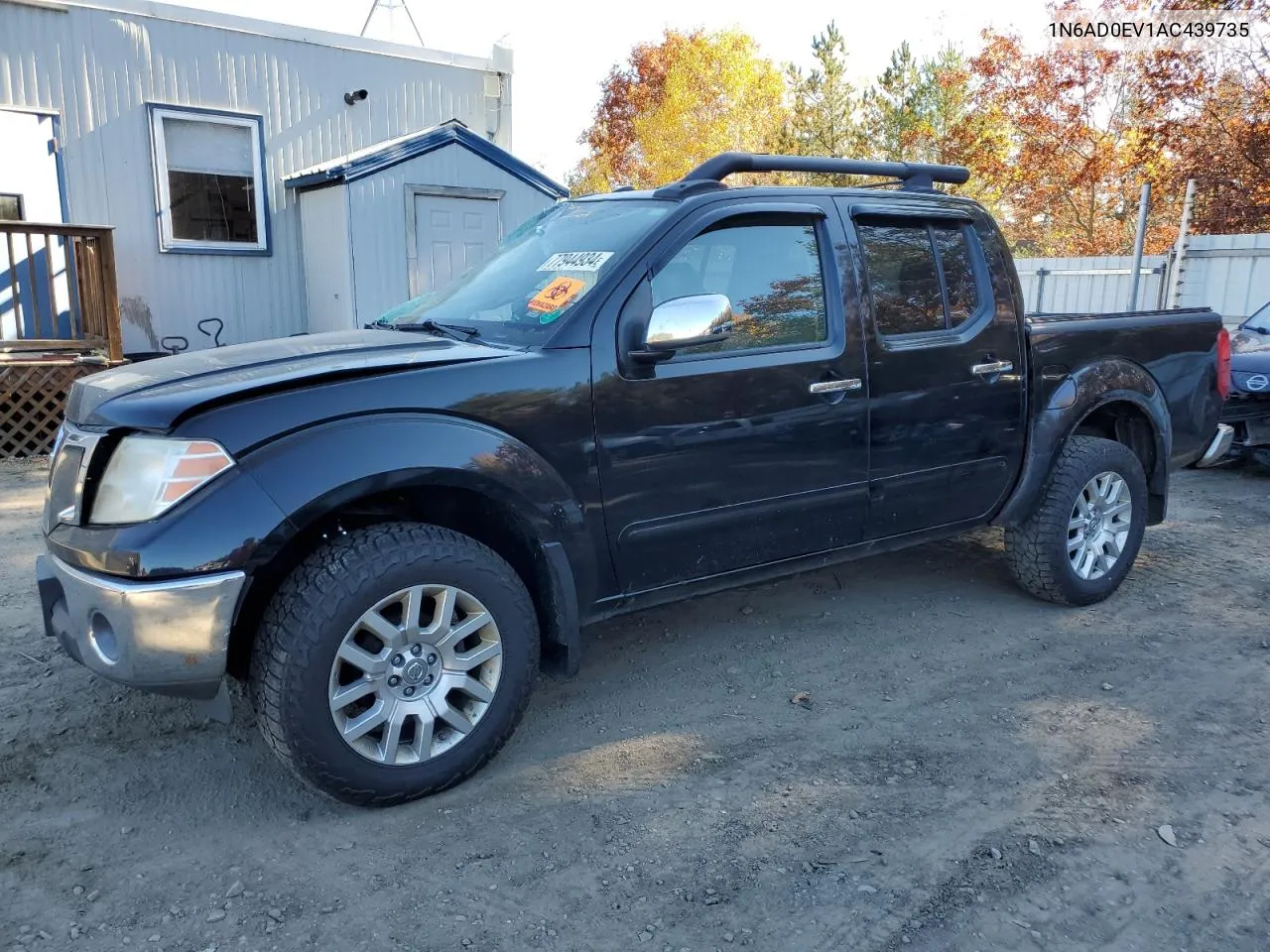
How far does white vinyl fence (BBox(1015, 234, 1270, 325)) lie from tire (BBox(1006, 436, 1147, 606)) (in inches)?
214

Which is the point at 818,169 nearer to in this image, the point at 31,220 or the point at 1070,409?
the point at 1070,409

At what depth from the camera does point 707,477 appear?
138 inches

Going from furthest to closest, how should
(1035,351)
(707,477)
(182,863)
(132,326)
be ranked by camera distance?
(132,326) < (1035,351) < (707,477) < (182,863)

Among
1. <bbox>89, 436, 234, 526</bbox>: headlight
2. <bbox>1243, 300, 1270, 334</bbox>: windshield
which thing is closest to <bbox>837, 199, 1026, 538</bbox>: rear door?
<bbox>89, 436, 234, 526</bbox>: headlight

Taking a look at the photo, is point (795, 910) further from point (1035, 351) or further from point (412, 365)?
point (1035, 351)

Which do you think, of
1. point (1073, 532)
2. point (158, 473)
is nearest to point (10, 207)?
point (158, 473)

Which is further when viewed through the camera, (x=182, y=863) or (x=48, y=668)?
(x=48, y=668)

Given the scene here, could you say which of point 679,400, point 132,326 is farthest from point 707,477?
point 132,326

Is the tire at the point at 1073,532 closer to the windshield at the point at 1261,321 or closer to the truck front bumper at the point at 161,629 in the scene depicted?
the truck front bumper at the point at 161,629

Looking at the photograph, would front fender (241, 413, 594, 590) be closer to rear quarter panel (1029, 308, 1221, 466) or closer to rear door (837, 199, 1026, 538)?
rear door (837, 199, 1026, 538)

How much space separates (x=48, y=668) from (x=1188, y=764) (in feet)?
14.1

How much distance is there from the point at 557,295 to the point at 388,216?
7967 millimetres

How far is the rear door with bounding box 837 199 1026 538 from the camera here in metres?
3.98

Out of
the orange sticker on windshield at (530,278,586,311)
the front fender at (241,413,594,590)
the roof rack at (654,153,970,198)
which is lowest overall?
the front fender at (241,413,594,590)
